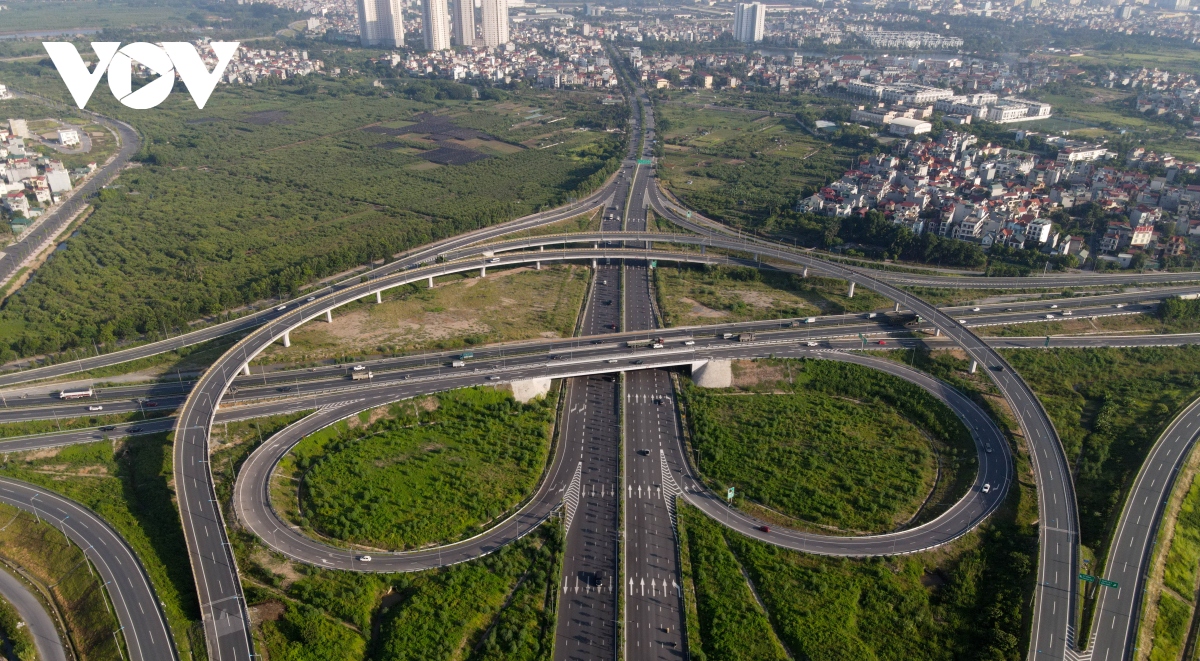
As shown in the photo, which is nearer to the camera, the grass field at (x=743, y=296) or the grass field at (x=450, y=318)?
the grass field at (x=450, y=318)

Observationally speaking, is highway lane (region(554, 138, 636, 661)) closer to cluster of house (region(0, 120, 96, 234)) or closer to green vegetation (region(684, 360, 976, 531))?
green vegetation (region(684, 360, 976, 531))

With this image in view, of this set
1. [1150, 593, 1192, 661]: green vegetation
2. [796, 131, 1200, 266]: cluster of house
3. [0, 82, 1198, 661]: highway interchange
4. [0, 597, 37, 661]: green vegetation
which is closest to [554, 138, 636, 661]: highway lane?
[0, 82, 1198, 661]: highway interchange

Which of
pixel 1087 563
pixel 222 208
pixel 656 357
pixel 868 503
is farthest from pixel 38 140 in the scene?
pixel 1087 563

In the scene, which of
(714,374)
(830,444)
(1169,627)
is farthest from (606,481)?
(1169,627)

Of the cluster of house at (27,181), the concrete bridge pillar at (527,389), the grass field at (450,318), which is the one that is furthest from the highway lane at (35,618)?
the cluster of house at (27,181)

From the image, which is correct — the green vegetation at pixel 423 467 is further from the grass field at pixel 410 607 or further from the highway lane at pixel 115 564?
the highway lane at pixel 115 564

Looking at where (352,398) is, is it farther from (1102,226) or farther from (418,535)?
(1102,226)
